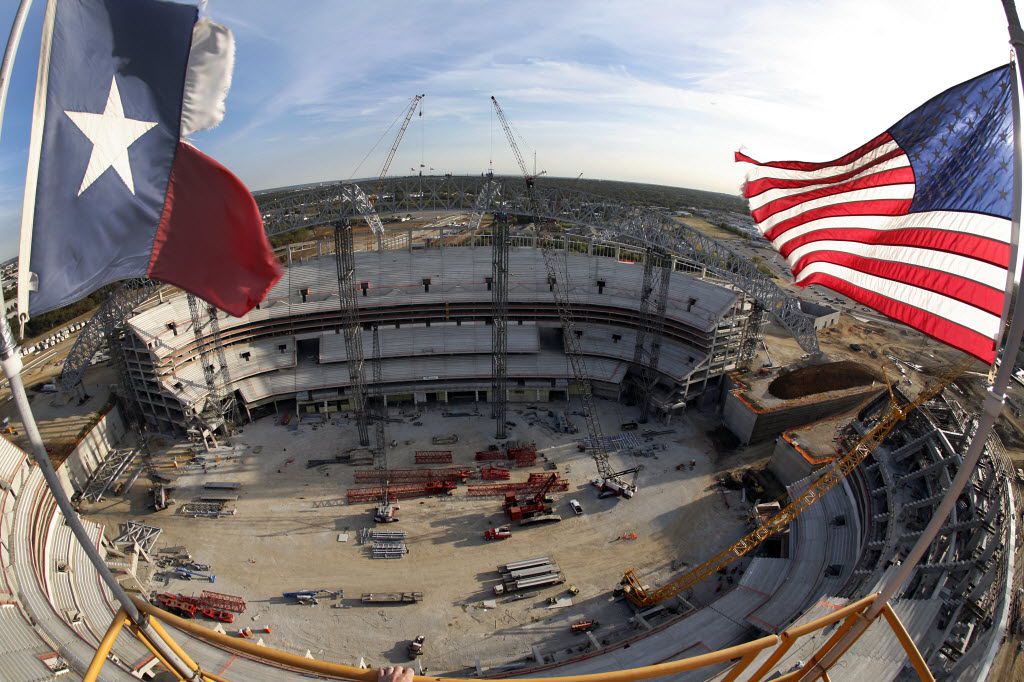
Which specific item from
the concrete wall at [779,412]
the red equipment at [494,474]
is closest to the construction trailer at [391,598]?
the red equipment at [494,474]

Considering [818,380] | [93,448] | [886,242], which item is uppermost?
[886,242]

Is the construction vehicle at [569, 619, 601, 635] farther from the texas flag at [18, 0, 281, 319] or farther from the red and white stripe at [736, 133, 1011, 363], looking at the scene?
the texas flag at [18, 0, 281, 319]

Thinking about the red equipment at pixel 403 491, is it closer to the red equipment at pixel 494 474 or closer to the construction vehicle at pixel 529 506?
the red equipment at pixel 494 474

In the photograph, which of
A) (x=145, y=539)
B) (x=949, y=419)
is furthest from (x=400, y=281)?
(x=949, y=419)

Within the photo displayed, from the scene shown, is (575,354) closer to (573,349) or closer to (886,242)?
(573,349)

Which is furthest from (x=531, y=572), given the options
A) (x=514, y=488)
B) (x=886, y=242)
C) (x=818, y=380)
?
(x=818, y=380)

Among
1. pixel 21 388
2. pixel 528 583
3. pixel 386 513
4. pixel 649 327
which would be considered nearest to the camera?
pixel 21 388

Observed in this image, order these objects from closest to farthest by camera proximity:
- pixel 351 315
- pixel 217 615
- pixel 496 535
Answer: pixel 217 615
pixel 496 535
pixel 351 315

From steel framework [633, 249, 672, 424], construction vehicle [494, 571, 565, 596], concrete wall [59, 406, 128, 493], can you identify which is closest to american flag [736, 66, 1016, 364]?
construction vehicle [494, 571, 565, 596]
